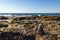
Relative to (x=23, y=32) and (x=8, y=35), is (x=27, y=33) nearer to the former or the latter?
(x=23, y=32)

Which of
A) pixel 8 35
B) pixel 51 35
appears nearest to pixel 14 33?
pixel 8 35

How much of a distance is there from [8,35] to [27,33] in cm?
94

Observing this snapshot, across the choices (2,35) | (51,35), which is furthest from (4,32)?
(51,35)

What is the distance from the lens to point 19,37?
29.8ft

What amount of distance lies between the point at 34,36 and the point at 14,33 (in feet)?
3.46

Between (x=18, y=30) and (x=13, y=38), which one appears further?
(x=18, y=30)

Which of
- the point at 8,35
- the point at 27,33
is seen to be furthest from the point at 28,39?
the point at 8,35

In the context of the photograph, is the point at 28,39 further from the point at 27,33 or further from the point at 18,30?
the point at 18,30

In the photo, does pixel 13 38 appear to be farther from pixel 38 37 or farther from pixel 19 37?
pixel 38 37

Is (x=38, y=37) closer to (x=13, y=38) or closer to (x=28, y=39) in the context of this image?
(x=28, y=39)

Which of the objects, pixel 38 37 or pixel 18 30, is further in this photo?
pixel 18 30

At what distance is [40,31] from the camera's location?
10.3 m

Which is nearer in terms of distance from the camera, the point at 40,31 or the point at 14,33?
the point at 14,33

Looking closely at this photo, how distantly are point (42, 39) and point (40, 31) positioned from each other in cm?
103
